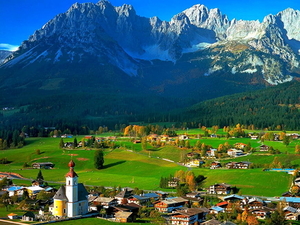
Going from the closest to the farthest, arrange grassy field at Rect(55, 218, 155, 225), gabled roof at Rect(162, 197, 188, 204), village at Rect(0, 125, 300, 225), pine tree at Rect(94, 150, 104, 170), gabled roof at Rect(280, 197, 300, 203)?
grassy field at Rect(55, 218, 155, 225)
village at Rect(0, 125, 300, 225)
gabled roof at Rect(162, 197, 188, 204)
gabled roof at Rect(280, 197, 300, 203)
pine tree at Rect(94, 150, 104, 170)

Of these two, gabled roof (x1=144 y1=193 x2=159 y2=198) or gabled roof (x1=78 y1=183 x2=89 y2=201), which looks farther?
gabled roof (x1=144 y1=193 x2=159 y2=198)

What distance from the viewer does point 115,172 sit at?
123688mm

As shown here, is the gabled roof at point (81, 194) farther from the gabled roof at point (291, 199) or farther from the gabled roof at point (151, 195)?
the gabled roof at point (291, 199)

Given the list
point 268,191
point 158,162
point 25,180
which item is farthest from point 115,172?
point 268,191

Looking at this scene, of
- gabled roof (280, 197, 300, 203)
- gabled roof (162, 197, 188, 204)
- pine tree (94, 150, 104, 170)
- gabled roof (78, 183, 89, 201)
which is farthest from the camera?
pine tree (94, 150, 104, 170)

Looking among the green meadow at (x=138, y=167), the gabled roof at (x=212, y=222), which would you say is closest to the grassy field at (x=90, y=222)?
the gabled roof at (x=212, y=222)

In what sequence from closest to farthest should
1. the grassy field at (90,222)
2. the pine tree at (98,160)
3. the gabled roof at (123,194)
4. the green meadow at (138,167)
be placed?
the grassy field at (90,222) → the gabled roof at (123,194) → the green meadow at (138,167) → the pine tree at (98,160)

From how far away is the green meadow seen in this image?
101750mm

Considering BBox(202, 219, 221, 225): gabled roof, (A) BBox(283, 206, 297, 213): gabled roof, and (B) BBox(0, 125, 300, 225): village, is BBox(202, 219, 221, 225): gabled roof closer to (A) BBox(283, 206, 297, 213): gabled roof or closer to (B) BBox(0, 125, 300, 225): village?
(B) BBox(0, 125, 300, 225): village

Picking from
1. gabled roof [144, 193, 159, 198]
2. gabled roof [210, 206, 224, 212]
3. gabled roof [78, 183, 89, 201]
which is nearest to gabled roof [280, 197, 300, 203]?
gabled roof [210, 206, 224, 212]

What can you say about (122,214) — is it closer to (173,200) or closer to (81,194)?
(81,194)

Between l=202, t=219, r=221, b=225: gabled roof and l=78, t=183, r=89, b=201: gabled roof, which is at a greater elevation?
l=78, t=183, r=89, b=201: gabled roof

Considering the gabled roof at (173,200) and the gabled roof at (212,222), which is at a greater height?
the gabled roof at (173,200)

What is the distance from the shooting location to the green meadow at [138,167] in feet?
334
